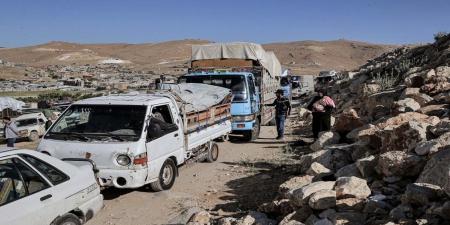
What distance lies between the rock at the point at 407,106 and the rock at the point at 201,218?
5.31 metres

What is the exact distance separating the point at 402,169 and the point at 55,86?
197 ft

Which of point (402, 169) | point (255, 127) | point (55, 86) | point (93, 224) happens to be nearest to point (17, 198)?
point (93, 224)

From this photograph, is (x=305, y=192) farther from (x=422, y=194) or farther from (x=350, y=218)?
(x=422, y=194)

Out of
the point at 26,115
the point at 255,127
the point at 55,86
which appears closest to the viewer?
the point at 255,127

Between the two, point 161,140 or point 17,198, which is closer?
point 17,198

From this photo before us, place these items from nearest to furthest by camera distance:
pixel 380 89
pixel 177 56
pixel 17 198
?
pixel 17 198
pixel 380 89
pixel 177 56

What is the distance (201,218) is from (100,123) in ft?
9.01

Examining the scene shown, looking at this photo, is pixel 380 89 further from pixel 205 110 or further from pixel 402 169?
pixel 402 169

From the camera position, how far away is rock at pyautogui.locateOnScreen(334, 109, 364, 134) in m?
11.4

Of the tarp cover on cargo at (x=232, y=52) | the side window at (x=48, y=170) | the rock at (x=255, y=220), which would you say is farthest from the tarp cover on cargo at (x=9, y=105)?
the rock at (x=255, y=220)

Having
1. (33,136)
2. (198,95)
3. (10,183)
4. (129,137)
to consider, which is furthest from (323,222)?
(33,136)

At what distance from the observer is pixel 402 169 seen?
6652 millimetres

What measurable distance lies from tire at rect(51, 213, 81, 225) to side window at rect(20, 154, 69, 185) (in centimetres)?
37

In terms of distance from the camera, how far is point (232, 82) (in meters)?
14.2
